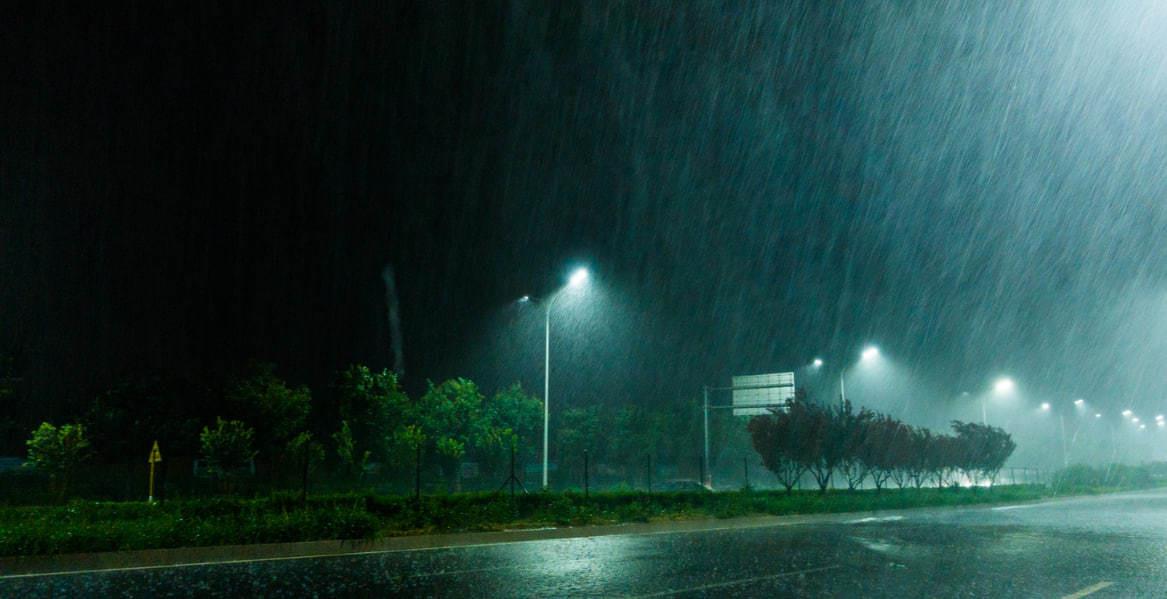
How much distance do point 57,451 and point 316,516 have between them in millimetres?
24626

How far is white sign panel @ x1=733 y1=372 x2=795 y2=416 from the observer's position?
3888 centimetres

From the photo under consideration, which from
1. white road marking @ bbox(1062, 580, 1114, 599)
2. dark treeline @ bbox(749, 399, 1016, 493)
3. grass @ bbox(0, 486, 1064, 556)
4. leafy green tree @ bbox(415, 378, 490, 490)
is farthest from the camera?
leafy green tree @ bbox(415, 378, 490, 490)

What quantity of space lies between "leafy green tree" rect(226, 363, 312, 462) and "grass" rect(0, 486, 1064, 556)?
2166cm

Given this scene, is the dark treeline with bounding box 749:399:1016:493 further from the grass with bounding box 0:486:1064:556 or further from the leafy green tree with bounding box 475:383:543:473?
the leafy green tree with bounding box 475:383:543:473

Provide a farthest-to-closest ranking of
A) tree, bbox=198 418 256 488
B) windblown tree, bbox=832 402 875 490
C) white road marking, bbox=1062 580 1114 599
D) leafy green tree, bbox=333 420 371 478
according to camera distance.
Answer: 1. leafy green tree, bbox=333 420 371 478
2. tree, bbox=198 418 256 488
3. windblown tree, bbox=832 402 875 490
4. white road marking, bbox=1062 580 1114 599

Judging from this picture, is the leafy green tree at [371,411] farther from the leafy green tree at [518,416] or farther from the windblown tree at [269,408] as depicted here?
the leafy green tree at [518,416]

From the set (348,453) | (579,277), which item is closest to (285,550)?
(579,277)

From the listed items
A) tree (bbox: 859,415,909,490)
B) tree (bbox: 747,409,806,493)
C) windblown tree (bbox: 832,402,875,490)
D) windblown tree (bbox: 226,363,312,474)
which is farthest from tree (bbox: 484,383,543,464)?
tree (bbox: 859,415,909,490)

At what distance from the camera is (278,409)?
42.8 m

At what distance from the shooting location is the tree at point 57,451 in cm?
3503

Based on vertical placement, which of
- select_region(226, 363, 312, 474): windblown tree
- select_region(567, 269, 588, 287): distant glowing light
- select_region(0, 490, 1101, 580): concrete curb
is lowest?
select_region(0, 490, 1101, 580): concrete curb

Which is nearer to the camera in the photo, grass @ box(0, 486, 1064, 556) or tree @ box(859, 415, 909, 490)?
grass @ box(0, 486, 1064, 556)

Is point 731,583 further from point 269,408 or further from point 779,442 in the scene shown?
point 269,408

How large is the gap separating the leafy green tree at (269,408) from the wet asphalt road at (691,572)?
92.5 ft
